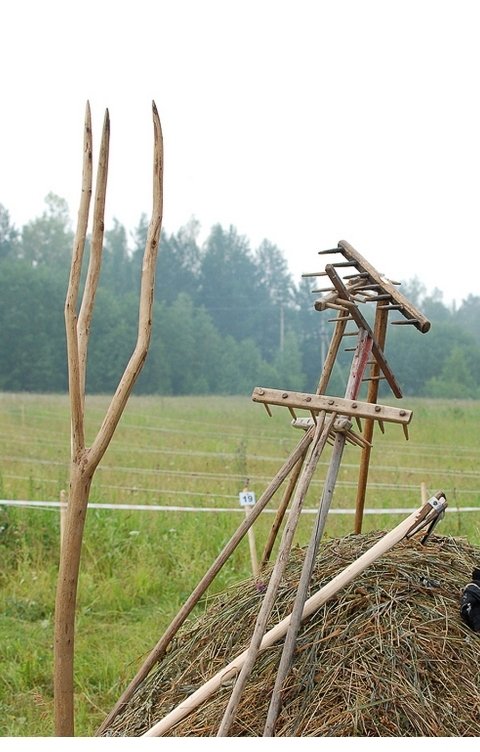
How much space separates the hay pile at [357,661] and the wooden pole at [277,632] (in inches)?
2.2

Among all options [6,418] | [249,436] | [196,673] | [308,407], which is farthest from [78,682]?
[6,418]

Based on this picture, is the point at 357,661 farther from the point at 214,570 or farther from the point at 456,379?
the point at 456,379

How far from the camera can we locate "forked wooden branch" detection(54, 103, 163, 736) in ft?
10.0

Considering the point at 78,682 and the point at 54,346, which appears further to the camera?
A: the point at 54,346

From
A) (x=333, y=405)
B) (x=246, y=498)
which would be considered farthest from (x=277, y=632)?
(x=246, y=498)

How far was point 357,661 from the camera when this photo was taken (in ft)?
9.57

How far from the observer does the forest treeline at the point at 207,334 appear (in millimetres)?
16547

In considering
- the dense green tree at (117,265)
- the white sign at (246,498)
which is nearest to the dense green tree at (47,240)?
the dense green tree at (117,265)

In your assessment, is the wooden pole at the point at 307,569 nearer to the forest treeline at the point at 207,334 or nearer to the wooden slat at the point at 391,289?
the wooden slat at the point at 391,289

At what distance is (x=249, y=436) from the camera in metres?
13.2

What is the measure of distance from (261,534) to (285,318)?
36.8ft

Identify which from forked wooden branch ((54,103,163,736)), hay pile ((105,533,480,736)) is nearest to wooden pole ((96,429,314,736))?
hay pile ((105,533,480,736))

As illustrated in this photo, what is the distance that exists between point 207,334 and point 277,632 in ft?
50.0

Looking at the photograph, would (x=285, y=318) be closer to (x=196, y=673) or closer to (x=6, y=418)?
(x=6, y=418)
